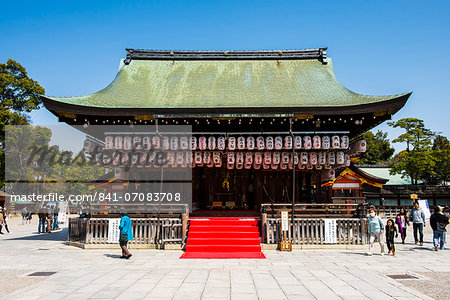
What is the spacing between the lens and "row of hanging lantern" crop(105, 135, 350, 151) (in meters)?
15.5

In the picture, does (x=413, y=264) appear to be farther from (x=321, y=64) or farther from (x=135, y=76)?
(x=135, y=76)

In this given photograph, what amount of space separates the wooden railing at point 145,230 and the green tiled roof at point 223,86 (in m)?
5.47

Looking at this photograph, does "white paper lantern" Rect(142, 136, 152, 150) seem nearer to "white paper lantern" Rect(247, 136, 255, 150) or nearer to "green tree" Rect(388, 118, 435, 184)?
"white paper lantern" Rect(247, 136, 255, 150)

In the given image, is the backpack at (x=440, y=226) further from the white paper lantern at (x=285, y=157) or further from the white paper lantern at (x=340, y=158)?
the white paper lantern at (x=285, y=157)

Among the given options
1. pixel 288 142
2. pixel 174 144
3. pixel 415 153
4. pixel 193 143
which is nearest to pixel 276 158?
pixel 288 142

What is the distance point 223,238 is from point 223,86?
8.73m

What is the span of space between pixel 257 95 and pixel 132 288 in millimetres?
11852

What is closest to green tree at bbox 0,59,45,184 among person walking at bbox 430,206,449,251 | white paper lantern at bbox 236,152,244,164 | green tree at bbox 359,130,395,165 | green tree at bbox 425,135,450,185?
white paper lantern at bbox 236,152,244,164

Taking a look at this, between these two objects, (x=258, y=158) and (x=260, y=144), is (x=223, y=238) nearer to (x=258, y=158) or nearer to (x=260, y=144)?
(x=258, y=158)

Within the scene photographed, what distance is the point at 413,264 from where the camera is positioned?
11.2m

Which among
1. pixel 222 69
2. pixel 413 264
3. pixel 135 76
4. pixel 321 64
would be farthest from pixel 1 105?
pixel 413 264

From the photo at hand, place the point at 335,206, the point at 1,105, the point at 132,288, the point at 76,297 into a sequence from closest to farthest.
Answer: the point at 76,297
the point at 132,288
the point at 335,206
the point at 1,105

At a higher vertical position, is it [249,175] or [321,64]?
[321,64]

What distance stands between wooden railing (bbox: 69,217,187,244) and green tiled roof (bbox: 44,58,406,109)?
5.47 metres
